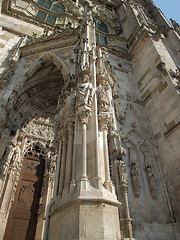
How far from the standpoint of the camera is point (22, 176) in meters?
7.62

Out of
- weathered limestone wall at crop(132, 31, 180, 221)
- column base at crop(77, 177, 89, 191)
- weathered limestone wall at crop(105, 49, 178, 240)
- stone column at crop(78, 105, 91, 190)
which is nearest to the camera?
column base at crop(77, 177, 89, 191)

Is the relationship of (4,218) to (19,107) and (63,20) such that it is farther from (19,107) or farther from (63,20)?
(63,20)

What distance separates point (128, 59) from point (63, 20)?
680 centimetres

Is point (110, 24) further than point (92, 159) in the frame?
Yes

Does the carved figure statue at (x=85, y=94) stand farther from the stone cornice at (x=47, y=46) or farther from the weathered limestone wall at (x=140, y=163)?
the stone cornice at (x=47, y=46)

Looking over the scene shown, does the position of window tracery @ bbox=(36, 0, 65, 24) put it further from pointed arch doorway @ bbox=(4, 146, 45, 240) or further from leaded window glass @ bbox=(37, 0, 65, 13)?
pointed arch doorway @ bbox=(4, 146, 45, 240)

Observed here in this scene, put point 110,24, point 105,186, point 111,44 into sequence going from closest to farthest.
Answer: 1. point 105,186
2. point 111,44
3. point 110,24

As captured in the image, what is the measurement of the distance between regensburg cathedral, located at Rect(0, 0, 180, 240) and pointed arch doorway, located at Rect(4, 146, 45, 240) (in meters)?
0.04

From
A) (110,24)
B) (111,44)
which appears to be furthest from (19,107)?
(110,24)

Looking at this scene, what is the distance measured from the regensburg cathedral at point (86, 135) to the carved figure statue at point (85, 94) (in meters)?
0.03

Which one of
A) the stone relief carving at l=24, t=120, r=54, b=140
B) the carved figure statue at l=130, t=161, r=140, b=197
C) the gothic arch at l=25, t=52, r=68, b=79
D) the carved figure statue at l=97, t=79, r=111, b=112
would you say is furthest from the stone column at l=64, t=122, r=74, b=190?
the stone relief carving at l=24, t=120, r=54, b=140

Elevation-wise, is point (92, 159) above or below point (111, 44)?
below

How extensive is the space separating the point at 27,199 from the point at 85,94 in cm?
564

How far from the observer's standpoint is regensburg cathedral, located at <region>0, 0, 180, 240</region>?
10.3 feet
